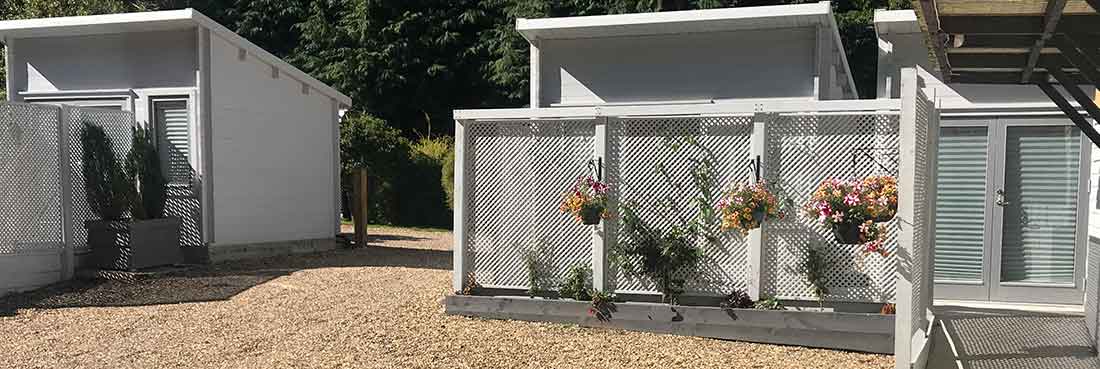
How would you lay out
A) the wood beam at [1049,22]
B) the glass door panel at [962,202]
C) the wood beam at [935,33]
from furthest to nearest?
the glass door panel at [962,202]
the wood beam at [935,33]
the wood beam at [1049,22]

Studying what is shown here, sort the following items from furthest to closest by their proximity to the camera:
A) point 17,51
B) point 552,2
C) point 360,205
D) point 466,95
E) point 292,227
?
point 466,95
point 552,2
point 360,205
point 292,227
point 17,51

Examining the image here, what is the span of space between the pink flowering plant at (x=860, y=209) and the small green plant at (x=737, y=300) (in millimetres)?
973

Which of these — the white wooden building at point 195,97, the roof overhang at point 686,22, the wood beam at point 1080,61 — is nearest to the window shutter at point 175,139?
the white wooden building at point 195,97

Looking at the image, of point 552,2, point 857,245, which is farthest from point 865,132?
point 552,2

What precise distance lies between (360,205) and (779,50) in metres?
6.50

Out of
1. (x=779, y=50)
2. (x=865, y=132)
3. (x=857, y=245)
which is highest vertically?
(x=779, y=50)

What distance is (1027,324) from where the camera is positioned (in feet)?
24.1

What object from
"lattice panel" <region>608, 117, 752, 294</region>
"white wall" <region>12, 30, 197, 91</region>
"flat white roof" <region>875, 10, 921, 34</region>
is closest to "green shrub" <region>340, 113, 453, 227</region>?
"white wall" <region>12, 30, 197, 91</region>

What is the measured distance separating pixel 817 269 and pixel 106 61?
8.09m

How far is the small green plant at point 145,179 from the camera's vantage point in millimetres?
9149

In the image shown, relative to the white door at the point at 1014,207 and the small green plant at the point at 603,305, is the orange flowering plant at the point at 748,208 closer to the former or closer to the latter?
the small green plant at the point at 603,305

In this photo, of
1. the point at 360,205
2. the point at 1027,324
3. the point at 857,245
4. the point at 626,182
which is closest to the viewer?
the point at 857,245

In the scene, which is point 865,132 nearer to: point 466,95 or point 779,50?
point 779,50

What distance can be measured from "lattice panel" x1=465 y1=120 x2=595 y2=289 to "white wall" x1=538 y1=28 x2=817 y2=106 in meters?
2.19
